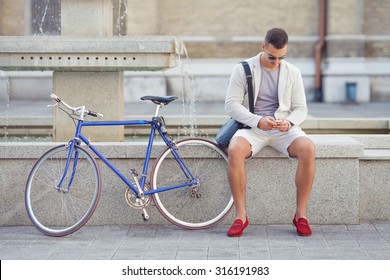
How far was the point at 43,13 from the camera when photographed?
2264 cm

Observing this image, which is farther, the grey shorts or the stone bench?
the stone bench

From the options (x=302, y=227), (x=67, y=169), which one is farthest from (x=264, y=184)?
(x=67, y=169)

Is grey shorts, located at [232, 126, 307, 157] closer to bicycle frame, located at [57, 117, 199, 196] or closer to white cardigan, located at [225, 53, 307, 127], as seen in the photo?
white cardigan, located at [225, 53, 307, 127]

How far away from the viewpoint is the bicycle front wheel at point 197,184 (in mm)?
7289

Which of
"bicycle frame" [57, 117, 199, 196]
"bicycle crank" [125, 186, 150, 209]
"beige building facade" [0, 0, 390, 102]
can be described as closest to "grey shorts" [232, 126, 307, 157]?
"bicycle frame" [57, 117, 199, 196]

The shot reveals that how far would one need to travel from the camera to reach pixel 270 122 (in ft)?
22.6

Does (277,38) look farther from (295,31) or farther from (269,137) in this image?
(295,31)

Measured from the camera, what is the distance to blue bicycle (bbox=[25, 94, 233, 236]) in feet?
23.2

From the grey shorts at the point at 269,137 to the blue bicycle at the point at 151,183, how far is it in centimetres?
25

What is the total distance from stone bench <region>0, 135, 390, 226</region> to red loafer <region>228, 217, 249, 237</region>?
1.49ft
